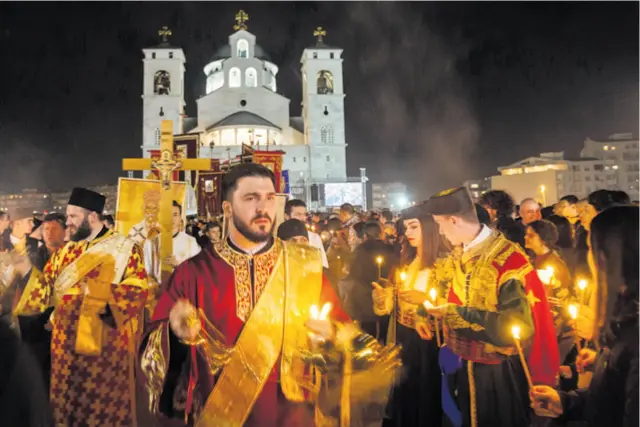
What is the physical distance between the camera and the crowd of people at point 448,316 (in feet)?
6.63

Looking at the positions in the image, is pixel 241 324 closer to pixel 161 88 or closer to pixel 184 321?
pixel 184 321

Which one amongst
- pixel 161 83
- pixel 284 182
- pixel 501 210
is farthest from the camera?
pixel 161 83

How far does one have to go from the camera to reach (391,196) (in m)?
67.8

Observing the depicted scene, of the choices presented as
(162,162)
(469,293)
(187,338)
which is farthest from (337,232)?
(187,338)

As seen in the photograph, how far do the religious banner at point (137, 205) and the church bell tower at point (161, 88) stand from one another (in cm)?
5071

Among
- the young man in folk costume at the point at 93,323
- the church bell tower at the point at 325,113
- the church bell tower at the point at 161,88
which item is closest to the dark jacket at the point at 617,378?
the young man in folk costume at the point at 93,323

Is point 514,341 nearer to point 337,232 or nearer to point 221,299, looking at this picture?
point 221,299

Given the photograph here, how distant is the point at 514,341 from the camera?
282 centimetres

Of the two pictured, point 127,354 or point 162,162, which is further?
point 162,162

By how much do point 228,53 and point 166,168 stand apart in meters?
62.6

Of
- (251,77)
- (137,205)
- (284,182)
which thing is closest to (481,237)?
(137,205)

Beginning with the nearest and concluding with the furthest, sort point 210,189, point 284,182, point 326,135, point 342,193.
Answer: point 284,182 < point 210,189 < point 342,193 < point 326,135

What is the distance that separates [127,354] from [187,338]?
1.86m

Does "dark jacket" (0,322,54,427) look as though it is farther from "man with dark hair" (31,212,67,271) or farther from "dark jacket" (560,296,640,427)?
"dark jacket" (560,296,640,427)
